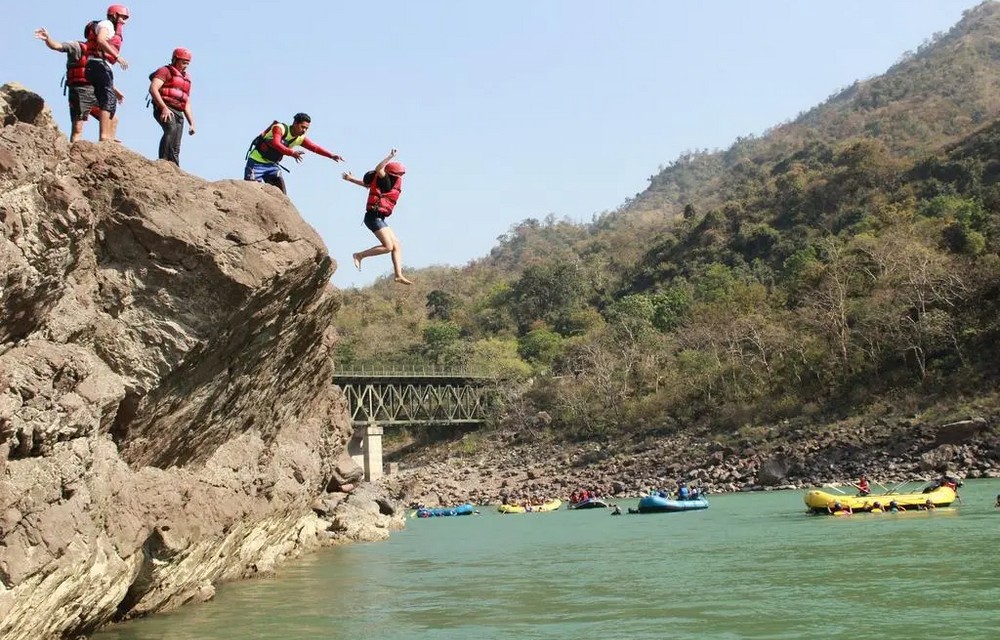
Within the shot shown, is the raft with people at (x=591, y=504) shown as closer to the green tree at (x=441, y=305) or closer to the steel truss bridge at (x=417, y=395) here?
the steel truss bridge at (x=417, y=395)

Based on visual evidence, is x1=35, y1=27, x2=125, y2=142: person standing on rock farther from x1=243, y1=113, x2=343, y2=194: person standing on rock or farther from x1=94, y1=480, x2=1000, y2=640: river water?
x1=94, y1=480, x2=1000, y2=640: river water

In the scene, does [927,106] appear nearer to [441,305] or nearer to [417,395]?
[441,305]

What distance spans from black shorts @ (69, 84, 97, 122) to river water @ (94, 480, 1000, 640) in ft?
19.2

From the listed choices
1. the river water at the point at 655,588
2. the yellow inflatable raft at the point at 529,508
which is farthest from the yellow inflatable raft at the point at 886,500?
the yellow inflatable raft at the point at 529,508

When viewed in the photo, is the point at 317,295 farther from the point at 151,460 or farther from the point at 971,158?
the point at 971,158

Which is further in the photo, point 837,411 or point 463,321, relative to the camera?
point 463,321

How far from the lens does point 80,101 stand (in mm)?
10188

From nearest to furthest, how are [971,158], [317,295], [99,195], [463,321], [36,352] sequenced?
[36,352]
[99,195]
[317,295]
[971,158]
[463,321]

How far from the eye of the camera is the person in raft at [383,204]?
11602 mm

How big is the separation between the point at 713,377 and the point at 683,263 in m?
33.8

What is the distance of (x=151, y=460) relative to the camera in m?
11.2

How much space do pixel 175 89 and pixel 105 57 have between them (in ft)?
3.44

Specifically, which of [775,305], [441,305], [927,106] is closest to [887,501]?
[775,305]

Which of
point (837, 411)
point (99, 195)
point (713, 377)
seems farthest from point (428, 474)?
point (99, 195)
